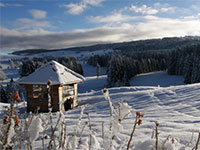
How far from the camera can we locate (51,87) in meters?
10.8

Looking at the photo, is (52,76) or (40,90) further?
(40,90)

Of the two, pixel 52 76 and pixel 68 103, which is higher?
pixel 52 76

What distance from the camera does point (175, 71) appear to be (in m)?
51.4

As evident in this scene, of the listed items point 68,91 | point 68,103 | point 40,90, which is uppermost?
point 40,90

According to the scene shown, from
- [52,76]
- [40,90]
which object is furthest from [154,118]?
[40,90]

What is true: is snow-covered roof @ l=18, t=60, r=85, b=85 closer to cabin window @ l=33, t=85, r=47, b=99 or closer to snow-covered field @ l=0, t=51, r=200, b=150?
cabin window @ l=33, t=85, r=47, b=99

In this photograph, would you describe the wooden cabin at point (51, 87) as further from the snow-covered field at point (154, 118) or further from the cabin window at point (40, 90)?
the snow-covered field at point (154, 118)

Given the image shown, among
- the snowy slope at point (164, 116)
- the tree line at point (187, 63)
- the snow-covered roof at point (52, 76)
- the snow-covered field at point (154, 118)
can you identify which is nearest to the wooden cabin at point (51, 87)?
the snow-covered roof at point (52, 76)

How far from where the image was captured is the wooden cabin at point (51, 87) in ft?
35.8

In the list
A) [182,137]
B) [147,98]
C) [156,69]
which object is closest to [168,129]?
[182,137]

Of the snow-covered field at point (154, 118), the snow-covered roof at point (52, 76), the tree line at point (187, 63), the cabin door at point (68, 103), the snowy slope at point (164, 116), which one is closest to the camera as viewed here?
the snow-covered field at point (154, 118)

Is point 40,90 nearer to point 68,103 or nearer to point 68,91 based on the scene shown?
point 68,91

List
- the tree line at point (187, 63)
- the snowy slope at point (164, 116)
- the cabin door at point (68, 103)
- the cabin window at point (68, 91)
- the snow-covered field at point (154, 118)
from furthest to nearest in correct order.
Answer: the tree line at point (187, 63)
the cabin window at point (68, 91)
the cabin door at point (68, 103)
the snowy slope at point (164, 116)
the snow-covered field at point (154, 118)

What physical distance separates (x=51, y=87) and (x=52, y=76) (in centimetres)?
78
